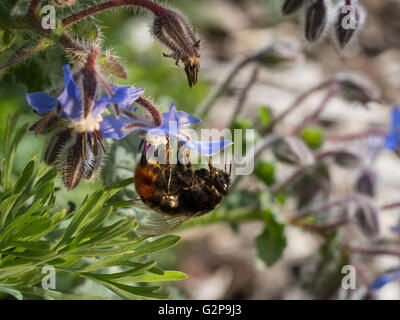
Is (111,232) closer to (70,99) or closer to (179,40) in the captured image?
(70,99)

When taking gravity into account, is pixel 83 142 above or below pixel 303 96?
below

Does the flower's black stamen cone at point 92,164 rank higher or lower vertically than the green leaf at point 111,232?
higher

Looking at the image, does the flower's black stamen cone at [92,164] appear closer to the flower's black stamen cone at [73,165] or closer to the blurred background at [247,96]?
the flower's black stamen cone at [73,165]

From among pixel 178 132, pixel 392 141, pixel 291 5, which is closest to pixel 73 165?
pixel 178 132

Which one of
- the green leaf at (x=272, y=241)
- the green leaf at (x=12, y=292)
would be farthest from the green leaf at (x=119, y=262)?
the green leaf at (x=272, y=241)

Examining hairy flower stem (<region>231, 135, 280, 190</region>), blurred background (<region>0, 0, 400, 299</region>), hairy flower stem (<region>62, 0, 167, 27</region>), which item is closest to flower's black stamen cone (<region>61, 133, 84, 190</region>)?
hairy flower stem (<region>62, 0, 167, 27</region>)
